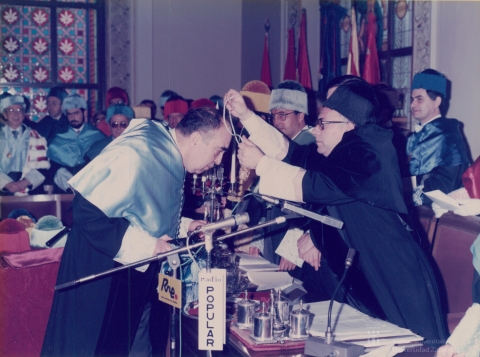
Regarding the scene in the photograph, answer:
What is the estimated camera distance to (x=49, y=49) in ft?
31.0

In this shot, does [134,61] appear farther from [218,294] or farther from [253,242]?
[218,294]

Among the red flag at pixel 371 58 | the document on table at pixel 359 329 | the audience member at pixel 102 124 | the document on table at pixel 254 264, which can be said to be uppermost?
the red flag at pixel 371 58

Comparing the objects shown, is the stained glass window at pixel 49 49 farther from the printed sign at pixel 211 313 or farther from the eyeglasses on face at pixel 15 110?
the printed sign at pixel 211 313

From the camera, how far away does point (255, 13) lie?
30.8ft

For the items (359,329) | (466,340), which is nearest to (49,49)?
(359,329)

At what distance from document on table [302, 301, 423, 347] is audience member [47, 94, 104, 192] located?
4339 mm

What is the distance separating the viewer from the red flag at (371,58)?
6531 millimetres

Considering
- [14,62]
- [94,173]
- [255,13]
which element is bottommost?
[94,173]

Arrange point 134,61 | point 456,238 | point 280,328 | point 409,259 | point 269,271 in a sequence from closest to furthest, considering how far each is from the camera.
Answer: point 280,328, point 409,259, point 269,271, point 456,238, point 134,61

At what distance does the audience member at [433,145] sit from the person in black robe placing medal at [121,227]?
7.01 ft

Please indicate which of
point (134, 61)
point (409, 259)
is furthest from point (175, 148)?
point (134, 61)

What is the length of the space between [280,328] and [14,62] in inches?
335

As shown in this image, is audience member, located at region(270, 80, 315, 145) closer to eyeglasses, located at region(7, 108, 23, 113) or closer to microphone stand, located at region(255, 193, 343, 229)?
microphone stand, located at region(255, 193, 343, 229)

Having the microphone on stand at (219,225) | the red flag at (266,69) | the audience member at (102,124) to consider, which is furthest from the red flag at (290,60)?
the microphone on stand at (219,225)
